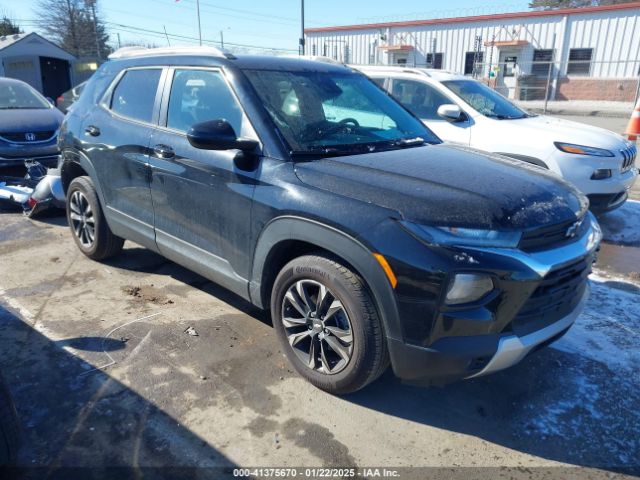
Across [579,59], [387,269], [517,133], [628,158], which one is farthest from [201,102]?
[579,59]

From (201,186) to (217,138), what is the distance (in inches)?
20.2

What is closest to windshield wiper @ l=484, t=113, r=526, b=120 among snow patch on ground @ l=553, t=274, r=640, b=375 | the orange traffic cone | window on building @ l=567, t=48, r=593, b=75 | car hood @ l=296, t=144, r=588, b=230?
snow patch on ground @ l=553, t=274, r=640, b=375

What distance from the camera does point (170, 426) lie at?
267 centimetres

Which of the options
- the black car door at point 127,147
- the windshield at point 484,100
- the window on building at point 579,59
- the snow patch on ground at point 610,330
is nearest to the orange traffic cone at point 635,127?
the windshield at point 484,100

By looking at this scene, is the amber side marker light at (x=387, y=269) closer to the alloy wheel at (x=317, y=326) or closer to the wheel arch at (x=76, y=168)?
the alloy wheel at (x=317, y=326)

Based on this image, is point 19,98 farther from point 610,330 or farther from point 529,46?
point 529,46

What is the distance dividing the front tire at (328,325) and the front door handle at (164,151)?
1328 millimetres

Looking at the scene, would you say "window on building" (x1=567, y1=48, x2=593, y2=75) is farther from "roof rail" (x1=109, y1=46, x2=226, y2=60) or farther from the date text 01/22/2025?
the date text 01/22/2025

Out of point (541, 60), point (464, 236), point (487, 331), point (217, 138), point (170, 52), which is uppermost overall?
point (541, 60)

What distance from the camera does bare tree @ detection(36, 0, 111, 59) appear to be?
44.5 metres

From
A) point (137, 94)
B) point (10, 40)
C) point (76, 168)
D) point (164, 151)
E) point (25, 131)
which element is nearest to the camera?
point (164, 151)

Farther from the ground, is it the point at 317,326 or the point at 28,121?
the point at 28,121

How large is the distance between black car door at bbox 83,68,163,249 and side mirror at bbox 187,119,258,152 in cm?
101

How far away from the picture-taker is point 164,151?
143 inches
